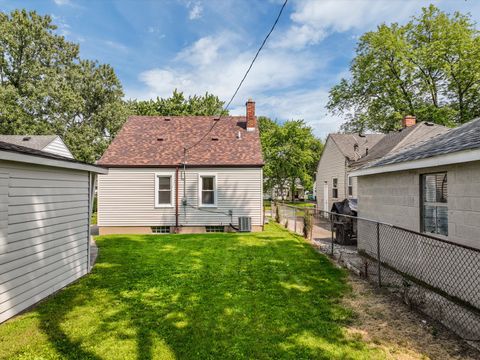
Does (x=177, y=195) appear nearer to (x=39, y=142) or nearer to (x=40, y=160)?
(x=39, y=142)

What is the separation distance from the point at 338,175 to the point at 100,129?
25340mm

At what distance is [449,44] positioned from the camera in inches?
794

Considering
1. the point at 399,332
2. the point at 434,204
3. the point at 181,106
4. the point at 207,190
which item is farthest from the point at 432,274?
the point at 181,106

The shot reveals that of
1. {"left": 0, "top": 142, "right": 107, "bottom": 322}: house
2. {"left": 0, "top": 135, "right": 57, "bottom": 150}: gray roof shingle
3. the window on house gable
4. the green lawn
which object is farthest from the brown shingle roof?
the window on house gable

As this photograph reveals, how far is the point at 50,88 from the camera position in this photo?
25.2 m

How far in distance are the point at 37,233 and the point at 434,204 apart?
7878 mm

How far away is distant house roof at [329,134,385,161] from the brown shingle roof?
26.4ft

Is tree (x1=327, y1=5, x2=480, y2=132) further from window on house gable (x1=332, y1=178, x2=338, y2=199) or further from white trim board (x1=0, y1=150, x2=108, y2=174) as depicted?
white trim board (x1=0, y1=150, x2=108, y2=174)

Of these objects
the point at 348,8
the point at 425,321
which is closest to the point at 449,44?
the point at 348,8

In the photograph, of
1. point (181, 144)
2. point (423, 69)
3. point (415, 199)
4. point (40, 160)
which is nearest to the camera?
point (40, 160)

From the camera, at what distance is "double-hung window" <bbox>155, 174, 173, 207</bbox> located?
13766mm

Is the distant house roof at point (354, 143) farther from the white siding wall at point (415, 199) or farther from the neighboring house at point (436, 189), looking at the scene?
the neighboring house at point (436, 189)

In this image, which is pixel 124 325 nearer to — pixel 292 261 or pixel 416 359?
pixel 416 359

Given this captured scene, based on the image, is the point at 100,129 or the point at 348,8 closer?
the point at 348,8
